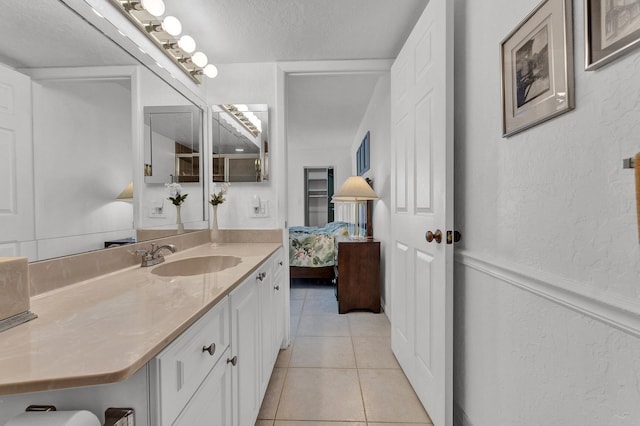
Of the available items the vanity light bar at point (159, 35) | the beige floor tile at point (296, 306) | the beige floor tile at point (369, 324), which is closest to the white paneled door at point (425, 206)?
the beige floor tile at point (369, 324)

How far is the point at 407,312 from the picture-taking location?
1.72 m

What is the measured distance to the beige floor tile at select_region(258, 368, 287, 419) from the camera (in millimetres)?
1476

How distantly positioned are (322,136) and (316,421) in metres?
4.67

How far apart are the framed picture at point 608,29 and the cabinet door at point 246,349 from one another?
4.13 ft

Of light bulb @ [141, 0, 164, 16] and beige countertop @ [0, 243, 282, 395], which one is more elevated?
light bulb @ [141, 0, 164, 16]

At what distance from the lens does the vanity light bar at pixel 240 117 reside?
7.21ft

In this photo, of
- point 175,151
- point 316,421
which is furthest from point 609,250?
point 175,151

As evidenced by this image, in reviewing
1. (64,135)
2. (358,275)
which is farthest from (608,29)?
(358,275)

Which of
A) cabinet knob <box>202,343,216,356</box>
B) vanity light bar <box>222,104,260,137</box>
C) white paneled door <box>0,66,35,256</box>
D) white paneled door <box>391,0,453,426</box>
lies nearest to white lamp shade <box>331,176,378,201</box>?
white paneled door <box>391,0,453,426</box>

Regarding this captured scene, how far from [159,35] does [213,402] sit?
1933mm

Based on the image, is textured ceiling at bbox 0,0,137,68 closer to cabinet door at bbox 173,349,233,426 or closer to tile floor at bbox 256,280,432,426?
cabinet door at bbox 173,349,233,426

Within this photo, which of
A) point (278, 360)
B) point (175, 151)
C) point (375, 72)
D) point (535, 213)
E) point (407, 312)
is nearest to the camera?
point (535, 213)

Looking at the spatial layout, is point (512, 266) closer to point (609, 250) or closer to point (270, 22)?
point (609, 250)

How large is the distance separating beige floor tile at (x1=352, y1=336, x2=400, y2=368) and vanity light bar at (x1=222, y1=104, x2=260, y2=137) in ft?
6.20
